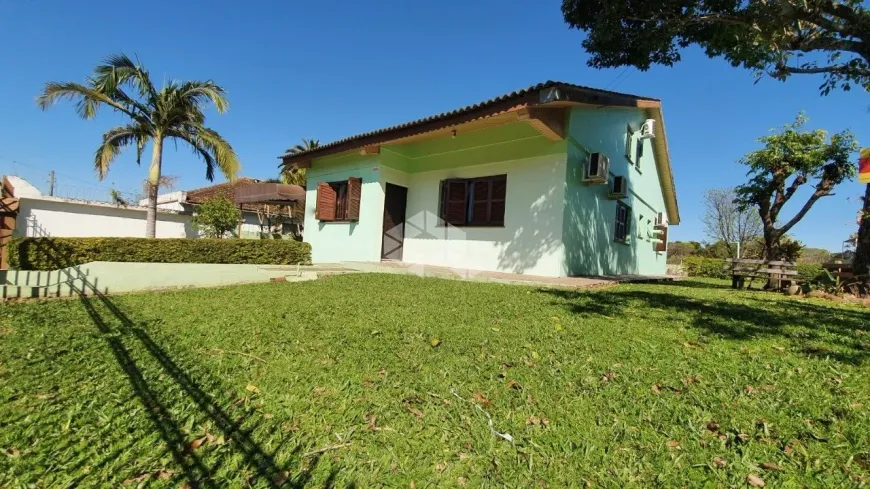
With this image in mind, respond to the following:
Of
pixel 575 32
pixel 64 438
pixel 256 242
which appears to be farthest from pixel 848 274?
pixel 256 242

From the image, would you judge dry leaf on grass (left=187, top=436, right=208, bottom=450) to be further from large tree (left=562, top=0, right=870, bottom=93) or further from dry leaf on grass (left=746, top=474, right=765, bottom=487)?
large tree (left=562, top=0, right=870, bottom=93)

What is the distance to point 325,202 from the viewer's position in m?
11.0

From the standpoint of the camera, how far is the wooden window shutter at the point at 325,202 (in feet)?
36.1

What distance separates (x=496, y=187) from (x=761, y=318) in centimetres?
571

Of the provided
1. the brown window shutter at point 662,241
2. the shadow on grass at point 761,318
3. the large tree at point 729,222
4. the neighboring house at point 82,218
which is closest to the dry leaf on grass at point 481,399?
the shadow on grass at point 761,318

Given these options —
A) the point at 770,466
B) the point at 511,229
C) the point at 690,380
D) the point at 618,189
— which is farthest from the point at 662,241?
the point at 770,466

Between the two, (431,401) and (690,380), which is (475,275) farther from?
(431,401)

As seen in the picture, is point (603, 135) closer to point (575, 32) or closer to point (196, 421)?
point (575, 32)

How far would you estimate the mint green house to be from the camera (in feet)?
25.7

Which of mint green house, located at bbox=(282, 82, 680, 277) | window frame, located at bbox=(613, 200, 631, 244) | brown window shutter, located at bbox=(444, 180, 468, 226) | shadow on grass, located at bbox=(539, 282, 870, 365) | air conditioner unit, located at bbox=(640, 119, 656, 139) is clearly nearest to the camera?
shadow on grass, located at bbox=(539, 282, 870, 365)

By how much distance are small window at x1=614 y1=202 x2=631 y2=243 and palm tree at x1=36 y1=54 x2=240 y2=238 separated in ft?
40.5

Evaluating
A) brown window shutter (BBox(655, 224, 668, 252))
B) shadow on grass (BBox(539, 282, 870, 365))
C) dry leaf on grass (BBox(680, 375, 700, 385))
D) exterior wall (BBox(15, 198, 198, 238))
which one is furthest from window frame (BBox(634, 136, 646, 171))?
exterior wall (BBox(15, 198, 198, 238))

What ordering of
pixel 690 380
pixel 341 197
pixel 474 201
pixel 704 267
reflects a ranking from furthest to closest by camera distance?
1. pixel 704 267
2. pixel 341 197
3. pixel 474 201
4. pixel 690 380

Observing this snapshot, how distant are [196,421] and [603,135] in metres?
10.4
